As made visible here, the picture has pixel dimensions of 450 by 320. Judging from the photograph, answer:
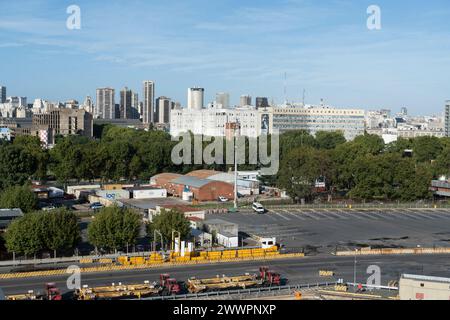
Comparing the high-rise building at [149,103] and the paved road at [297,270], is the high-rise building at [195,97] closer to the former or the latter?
the high-rise building at [149,103]

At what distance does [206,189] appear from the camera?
28703 mm

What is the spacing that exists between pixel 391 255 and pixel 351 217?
278 inches

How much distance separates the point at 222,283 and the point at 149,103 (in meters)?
97.3

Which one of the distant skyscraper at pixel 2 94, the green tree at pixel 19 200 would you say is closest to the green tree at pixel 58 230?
the green tree at pixel 19 200

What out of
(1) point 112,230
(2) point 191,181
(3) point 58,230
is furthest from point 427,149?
(3) point 58,230

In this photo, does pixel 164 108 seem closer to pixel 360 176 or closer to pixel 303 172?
pixel 303 172

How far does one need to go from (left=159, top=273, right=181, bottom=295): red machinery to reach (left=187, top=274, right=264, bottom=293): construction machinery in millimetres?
332

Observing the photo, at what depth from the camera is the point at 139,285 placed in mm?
12258

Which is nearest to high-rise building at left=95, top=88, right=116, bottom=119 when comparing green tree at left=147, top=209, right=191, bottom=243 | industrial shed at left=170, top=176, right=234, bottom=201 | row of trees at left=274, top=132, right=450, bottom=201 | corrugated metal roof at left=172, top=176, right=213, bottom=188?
corrugated metal roof at left=172, top=176, right=213, bottom=188

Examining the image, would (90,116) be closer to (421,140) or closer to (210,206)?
(421,140)

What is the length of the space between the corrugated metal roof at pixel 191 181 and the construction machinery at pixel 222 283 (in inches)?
616

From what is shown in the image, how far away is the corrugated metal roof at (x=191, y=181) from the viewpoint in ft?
94.8

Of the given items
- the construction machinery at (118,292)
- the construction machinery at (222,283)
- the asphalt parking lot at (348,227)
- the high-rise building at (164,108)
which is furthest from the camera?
the high-rise building at (164,108)
